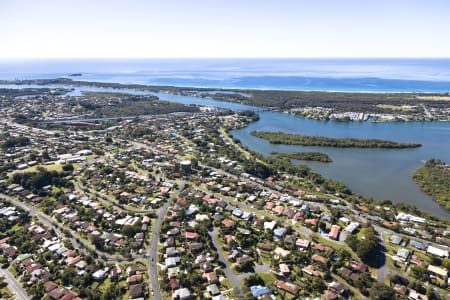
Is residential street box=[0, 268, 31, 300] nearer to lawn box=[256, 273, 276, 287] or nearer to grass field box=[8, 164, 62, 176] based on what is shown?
lawn box=[256, 273, 276, 287]

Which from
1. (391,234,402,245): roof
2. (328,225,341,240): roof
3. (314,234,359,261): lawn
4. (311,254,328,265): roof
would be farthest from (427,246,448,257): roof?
(311,254,328,265): roof

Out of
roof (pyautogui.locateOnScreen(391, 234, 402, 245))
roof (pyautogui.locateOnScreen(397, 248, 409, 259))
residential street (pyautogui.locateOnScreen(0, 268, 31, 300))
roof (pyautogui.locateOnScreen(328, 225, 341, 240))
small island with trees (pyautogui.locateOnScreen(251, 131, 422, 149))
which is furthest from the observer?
small island with trees (pyautogui.locateOnScreen(251, 131, 422, 149))

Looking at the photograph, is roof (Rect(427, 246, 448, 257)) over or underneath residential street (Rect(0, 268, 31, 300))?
over

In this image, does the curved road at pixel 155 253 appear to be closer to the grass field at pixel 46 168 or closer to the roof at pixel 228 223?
the roof at pixel 228 223

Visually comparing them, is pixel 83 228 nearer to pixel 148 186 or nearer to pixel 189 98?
pixel 148 186

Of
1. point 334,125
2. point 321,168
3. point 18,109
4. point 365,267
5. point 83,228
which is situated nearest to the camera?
point 365,267

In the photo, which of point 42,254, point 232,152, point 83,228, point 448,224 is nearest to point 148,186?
point 83,228
